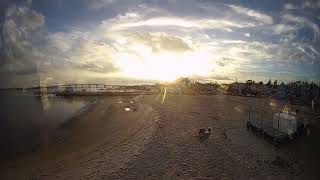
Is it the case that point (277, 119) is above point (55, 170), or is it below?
above

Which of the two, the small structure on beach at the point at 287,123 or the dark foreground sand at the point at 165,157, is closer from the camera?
the dark foreground sand at the point at 165,157

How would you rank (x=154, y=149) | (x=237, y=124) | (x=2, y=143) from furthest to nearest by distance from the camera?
1. (x=237, y=124)
2. (x=2, y=143)
3. (x=154, y=149)

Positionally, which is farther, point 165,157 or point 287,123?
point 287,123

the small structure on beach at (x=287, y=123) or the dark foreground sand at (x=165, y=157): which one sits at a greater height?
the small structure on beach at (x=287, y=123)

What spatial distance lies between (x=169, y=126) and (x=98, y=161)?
1184 cm

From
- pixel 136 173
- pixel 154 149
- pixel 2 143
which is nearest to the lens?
pixel 136 173

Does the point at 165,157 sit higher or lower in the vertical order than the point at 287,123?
lower

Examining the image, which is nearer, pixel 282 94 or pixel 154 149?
pixel 154 149

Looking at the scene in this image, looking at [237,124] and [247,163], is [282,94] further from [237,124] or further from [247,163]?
[247,163]

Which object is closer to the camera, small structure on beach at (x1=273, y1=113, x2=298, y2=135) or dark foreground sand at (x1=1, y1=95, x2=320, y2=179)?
dark foreground sand at (x1=1, y1=95, x2=320, y2=179)

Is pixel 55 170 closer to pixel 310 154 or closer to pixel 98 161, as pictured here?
pixel 98 161

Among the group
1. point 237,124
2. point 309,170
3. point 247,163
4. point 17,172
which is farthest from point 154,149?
point 237,124

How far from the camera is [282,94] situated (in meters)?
77.4

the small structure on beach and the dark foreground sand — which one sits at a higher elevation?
the small structure on beach
